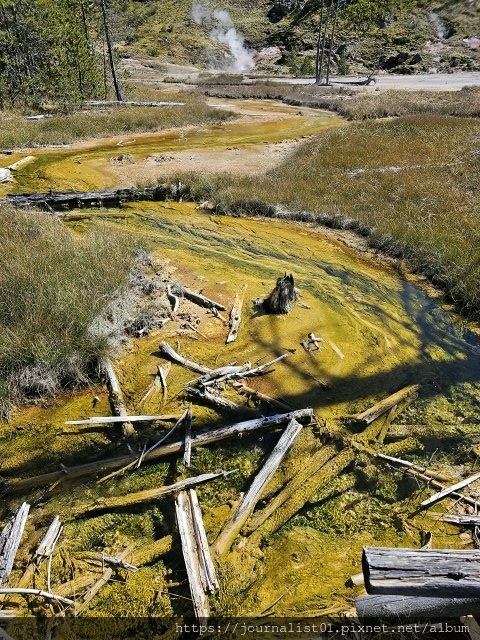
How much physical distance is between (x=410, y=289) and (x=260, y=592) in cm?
636

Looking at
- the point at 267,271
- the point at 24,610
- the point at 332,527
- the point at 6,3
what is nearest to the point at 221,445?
the point at 332,527

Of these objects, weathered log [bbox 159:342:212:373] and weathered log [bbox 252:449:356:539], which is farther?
weathered log [bbox 159:342:212:373]

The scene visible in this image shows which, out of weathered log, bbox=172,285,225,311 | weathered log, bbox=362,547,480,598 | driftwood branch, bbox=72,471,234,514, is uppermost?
weathered log, bbox=362,547,480,598

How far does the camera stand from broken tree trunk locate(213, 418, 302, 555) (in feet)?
12.0

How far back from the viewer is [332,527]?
3.86m

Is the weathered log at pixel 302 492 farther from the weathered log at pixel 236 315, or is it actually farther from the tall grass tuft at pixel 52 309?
Answer: the tall grass tuft at pixel 52 309

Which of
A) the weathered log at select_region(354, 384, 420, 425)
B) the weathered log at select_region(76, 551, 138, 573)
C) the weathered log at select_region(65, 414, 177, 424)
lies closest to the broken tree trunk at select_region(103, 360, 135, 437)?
the weathered log at select_region(65, 414, 177, 424)

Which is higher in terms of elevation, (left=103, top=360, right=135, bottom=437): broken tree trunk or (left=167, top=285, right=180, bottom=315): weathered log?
(left=167, top=285, right=180, bottom=315): weathered log

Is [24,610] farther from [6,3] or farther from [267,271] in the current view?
[6,3]

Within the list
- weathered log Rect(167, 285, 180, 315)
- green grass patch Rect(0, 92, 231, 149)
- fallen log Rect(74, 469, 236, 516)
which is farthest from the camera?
green grass patch Rect(0, 92, 231, 149)

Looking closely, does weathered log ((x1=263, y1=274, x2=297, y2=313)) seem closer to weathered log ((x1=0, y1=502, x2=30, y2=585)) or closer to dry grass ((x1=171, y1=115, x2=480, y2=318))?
dry grass ((x1=171, y1=115, x2=480, y2=318))

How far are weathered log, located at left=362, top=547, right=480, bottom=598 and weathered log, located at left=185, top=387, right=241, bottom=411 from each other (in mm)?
2670

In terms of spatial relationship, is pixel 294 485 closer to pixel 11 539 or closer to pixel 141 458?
pixel 141 458

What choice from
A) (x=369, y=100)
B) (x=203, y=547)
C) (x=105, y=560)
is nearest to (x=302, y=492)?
(x=203, y=547)
